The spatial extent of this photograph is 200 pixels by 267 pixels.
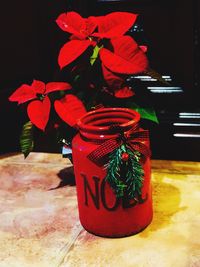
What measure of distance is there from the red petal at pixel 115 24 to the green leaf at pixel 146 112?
0.26m

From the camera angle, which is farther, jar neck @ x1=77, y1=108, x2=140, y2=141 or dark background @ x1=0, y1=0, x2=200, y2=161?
dark background @ x1=0, y1=0, x2=200, y2=161

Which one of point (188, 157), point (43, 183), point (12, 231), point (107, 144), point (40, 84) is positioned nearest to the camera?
point (107, 144)

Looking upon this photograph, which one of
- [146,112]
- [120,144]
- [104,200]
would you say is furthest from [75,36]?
[104,200]

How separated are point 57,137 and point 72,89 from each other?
0.18 metres

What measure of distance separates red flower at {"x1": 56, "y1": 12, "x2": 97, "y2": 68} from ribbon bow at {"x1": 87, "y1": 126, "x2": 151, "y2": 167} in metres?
0.33

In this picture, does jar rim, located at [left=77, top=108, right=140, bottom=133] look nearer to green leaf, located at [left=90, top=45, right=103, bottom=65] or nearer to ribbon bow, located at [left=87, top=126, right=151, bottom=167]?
ribbon bow, located at [left=87, top=126, right=151, bottom=167]

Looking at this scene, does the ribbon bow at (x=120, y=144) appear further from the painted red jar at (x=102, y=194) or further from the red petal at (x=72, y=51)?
the red petal at (x=72, y=51)

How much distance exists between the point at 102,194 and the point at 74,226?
0.65 feet

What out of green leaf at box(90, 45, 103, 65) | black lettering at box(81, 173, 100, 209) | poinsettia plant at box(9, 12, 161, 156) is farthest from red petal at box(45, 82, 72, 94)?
black lettering at box(81, 173, 100, 209)

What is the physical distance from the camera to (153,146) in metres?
1.93

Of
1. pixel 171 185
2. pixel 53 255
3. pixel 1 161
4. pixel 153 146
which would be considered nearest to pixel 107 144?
pixel 53 255

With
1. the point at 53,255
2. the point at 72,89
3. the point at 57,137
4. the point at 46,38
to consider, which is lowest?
the point at 53,255

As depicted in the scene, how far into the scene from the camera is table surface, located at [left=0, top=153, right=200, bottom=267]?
125 centimetres

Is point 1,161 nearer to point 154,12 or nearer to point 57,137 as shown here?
point 57,137
